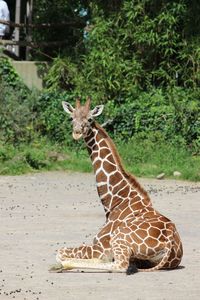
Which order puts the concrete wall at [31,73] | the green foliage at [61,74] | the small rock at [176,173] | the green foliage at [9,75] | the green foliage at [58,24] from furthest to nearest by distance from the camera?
1. the green foliage at [58,24]
2. the concrete wall at [31,73]
3. the green foliage at [61,74]
4. the green foliage at [9,75]
5. the small rock at [176,173]

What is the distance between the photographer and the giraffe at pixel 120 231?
9.01 metres

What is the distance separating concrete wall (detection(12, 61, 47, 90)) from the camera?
80.6 feet

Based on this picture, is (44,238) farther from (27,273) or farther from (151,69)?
(151,69)

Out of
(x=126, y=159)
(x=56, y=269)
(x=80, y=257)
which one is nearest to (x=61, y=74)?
(x=126, y=159)

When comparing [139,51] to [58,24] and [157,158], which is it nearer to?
[58,24]

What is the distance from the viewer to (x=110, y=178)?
964cm

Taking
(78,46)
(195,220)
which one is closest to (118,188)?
(195,220)

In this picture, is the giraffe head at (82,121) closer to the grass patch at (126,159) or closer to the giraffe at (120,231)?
the giraffe at (120,231)

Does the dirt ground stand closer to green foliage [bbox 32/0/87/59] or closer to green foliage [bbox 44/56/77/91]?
green foliage [bbox 44/56/77/91]

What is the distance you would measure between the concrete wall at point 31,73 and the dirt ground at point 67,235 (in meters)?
→ 6.17

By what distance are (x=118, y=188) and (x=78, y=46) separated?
15.5m

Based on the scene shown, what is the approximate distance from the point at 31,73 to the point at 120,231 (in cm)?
1590

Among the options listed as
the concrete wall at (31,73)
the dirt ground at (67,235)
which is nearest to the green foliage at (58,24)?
the concrete wall at (31,73)

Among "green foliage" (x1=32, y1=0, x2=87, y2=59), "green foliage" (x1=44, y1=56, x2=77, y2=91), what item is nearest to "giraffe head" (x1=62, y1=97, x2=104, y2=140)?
"green foliage" (x1=44, y1=56, x2=77, y2=91)
